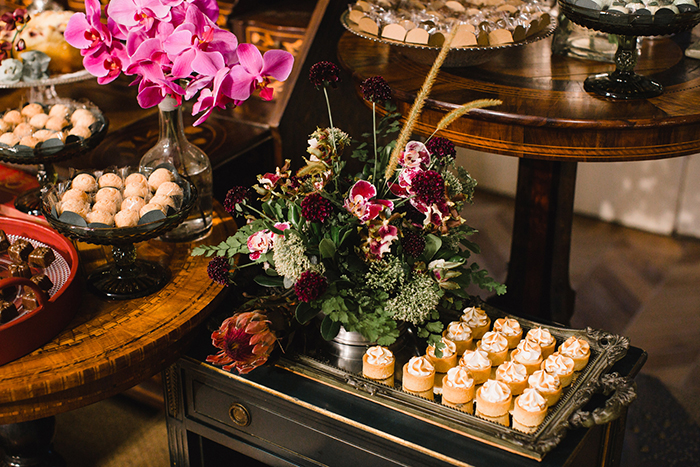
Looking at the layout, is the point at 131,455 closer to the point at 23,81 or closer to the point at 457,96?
the point at 23,81

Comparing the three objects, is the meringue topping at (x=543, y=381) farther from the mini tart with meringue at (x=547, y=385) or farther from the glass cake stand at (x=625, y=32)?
the glass cake stand at (x=625, y=32)

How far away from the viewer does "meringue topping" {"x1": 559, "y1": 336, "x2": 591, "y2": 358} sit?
46.1 inches

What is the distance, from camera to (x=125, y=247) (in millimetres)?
1296

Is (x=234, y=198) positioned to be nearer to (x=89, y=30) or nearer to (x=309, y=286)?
(x=309, y=286)

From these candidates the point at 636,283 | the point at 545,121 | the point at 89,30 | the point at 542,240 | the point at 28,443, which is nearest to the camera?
the point at 89,30

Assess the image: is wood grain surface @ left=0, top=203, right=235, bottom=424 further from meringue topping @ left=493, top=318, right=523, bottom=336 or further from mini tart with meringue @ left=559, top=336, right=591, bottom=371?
mini tart with meringue @ left=559, top=336, right=591, bottom=371

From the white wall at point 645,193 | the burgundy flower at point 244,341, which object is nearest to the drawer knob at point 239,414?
the burgundy flower at point 244,341

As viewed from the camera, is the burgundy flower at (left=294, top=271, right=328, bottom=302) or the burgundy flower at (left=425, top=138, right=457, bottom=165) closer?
the burgundy flower at (left=294, top=271, right=328, bottom=302)

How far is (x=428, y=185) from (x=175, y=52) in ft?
1.58

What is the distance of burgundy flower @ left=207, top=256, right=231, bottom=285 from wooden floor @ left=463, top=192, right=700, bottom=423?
1444mm

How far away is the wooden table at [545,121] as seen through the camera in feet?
4.52

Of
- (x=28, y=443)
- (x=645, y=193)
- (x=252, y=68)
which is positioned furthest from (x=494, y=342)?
(x=645, y=193)

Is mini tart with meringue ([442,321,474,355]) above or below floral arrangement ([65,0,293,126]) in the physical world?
below

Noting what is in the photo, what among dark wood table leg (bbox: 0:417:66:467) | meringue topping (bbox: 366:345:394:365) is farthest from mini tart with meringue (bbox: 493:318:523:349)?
dark wood table leg (bbox: 0:417:66:467)
